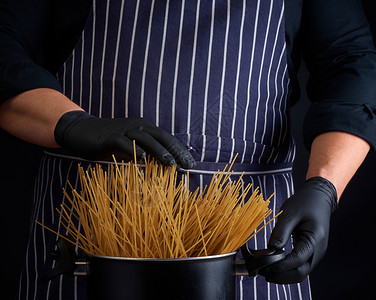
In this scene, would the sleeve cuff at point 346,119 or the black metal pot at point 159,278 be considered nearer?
the black metal pot at point 159,278

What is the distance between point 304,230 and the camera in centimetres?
73

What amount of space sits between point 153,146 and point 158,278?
20cm

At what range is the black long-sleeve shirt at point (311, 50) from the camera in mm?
848

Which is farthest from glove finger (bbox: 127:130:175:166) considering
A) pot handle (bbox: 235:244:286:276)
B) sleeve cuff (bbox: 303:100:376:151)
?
sleeve cuff (bbox: 303:100:376:151)

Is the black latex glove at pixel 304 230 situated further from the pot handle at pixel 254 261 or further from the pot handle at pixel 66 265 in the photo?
the pot handle at pixel 66 265

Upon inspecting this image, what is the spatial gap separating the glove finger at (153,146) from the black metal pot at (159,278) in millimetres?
153

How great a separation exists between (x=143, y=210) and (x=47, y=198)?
412 mm

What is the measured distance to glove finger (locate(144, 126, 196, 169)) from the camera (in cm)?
64

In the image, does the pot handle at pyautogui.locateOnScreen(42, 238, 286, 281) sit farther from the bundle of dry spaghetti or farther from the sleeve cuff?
the sleeve cuff

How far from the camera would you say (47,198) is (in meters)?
0.93

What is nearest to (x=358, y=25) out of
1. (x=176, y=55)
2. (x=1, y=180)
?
(x=176, y=55)

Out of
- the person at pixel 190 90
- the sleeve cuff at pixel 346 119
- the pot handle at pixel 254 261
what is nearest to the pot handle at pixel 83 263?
the pot handle at pixel 254 261

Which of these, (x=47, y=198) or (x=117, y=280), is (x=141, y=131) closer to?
(x=117, y=280)

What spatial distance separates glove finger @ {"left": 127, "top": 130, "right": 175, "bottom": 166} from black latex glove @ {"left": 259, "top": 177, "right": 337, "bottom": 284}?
0.52 ft
